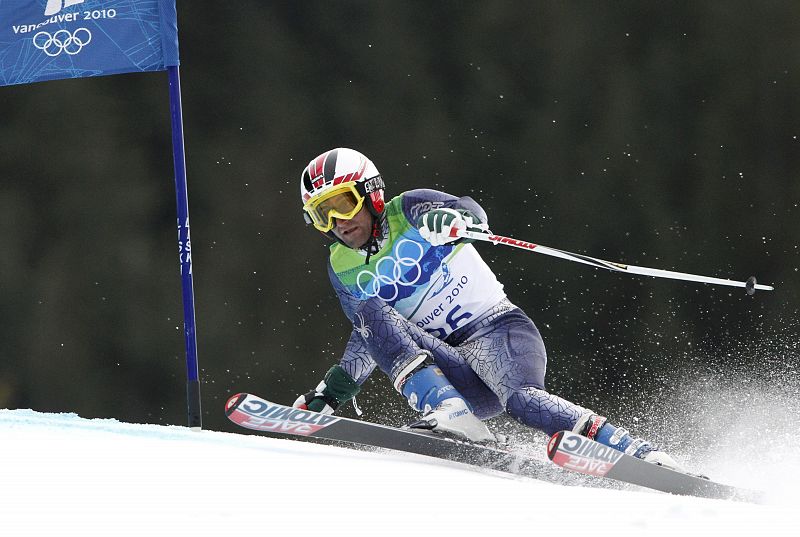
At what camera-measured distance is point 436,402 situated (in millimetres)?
3537

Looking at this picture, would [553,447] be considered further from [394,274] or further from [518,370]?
[394,274]

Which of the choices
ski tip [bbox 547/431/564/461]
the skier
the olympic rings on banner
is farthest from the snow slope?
the olympic rings on banner

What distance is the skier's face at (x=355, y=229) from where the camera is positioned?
3635mm

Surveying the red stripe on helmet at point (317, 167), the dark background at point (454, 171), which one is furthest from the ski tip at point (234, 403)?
the dark background at point (454, 171)

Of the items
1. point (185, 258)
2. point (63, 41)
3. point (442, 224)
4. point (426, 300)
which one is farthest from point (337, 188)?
point (63, 41)

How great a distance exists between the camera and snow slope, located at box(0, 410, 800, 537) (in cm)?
220

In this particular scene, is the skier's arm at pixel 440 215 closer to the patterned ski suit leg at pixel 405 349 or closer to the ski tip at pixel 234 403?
the patterned ski suit leg at pixel 405 349

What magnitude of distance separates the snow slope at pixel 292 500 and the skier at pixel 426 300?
42cm

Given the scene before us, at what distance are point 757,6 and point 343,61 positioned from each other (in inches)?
88.0

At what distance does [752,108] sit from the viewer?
535cm

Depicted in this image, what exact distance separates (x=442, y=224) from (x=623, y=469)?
1001mm

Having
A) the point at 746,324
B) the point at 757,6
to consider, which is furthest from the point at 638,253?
the point at 757,6

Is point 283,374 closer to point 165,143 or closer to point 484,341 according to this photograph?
point 165,143

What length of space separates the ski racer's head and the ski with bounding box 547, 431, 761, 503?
43.5 inches
